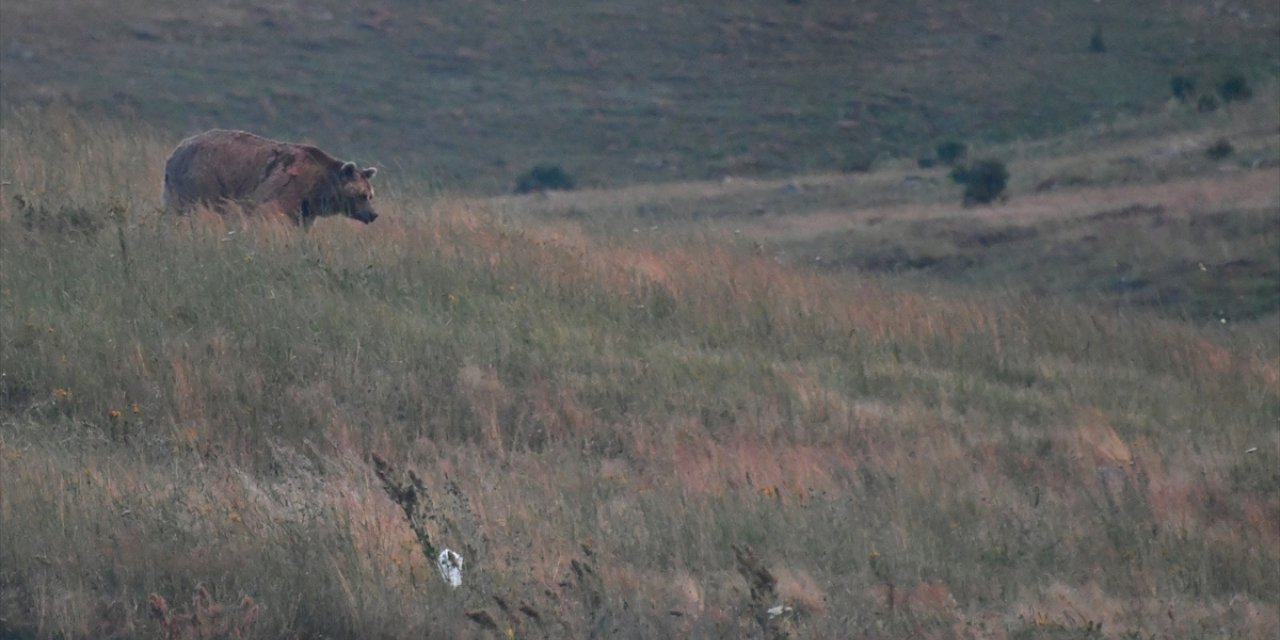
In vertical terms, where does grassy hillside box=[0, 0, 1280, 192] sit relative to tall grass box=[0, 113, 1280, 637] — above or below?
below

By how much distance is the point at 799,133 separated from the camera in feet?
135

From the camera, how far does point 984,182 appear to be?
31.0m

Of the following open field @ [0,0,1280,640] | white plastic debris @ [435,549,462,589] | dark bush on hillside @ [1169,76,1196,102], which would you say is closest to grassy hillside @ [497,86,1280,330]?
open field @ [0,0,1280,640]

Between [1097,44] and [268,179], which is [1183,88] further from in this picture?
[268,179]

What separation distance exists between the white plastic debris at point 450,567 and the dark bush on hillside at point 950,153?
32835 millimetres

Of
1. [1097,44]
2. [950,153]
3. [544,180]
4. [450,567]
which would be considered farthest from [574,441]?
[1097,44]

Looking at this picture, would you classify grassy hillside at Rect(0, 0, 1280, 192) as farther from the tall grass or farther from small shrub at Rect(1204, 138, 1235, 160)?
the tall grass

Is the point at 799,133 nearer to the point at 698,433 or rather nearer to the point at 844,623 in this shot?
the point at 698,433

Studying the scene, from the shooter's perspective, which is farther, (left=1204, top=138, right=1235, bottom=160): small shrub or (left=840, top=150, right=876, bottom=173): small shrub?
(left=840, top=150, right=876, bottom=173): small shrub

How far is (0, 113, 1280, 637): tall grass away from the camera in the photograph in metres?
5.64

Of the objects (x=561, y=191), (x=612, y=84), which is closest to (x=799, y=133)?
(x=612, y=84)

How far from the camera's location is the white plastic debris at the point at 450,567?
5.61m

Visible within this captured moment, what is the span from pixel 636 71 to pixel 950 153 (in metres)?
10.5

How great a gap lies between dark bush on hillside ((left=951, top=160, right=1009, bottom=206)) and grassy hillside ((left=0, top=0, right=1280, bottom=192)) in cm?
683
